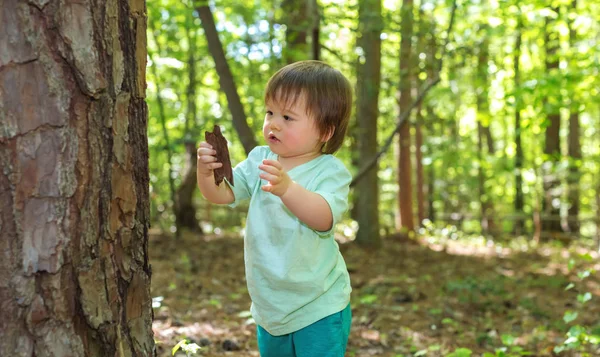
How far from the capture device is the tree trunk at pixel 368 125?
28.2 feet

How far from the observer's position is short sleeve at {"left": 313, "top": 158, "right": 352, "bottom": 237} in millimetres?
2137

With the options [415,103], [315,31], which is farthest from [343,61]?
[415,103]

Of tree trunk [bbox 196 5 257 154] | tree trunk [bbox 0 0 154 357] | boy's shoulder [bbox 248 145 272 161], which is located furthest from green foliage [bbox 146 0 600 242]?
tree trunk [bbox 0 0 154 357]

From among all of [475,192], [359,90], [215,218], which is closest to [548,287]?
[359,90]

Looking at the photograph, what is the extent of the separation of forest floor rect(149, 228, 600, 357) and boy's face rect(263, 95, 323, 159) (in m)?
1.26

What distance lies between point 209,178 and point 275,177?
1.29ft

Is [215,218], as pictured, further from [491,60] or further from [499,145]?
[499,145]

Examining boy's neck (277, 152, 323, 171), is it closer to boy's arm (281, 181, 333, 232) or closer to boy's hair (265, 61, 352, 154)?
boy's hair (265, 61, 352, 154)

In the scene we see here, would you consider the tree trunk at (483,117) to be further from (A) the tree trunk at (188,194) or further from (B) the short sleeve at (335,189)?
(B) the short sleeve at (335,189)

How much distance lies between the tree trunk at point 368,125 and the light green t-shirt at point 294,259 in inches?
222

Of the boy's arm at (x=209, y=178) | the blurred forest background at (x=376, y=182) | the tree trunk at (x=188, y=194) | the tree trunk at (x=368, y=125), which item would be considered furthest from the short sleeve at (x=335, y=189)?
the tree trunk at (x=188, y=194)

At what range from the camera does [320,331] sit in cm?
225

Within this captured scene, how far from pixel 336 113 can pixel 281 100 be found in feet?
0.73

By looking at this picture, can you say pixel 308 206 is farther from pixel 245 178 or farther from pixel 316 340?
pixel 316 340
